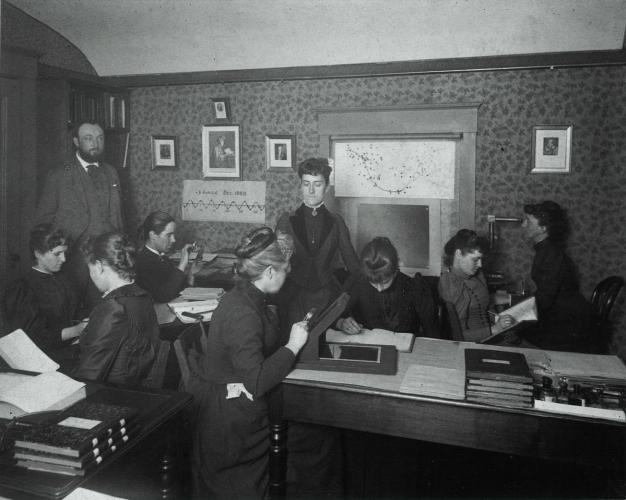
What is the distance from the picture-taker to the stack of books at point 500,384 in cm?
150

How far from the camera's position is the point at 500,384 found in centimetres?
152

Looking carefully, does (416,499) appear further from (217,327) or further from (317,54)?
(317,54)

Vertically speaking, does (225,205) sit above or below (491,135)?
below

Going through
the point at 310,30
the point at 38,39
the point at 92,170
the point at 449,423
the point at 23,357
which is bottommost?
the point at 449,423

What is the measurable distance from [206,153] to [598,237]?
2.97 metres

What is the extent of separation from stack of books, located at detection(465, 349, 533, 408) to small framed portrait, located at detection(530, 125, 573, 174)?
252 cm

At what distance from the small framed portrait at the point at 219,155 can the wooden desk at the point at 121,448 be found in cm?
293

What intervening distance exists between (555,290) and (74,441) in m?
3.00

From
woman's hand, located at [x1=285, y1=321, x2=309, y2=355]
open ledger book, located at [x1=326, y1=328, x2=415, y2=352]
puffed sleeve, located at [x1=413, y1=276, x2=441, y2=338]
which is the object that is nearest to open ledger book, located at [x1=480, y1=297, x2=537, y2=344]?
puffed sleeve, located at [x1=413, y1=276, x2=441, y2=338]

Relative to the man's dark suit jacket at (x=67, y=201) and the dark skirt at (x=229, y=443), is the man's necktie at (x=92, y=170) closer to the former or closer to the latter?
the man's dark suit jacket at (x=67, y=201)

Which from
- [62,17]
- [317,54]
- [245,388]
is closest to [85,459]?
[245,388]

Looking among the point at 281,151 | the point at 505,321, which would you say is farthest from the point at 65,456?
the point at 281,151

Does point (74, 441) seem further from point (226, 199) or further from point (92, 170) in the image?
point (226, 199)

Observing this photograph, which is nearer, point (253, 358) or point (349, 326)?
point (253, 358)
